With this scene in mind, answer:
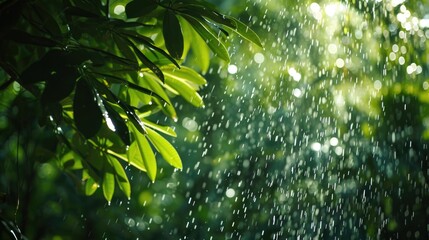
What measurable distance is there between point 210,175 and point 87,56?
10.6ft

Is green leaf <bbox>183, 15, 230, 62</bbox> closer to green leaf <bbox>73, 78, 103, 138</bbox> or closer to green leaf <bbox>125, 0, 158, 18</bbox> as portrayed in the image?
green leaf <bbox>125, 0, 158, 18</bbox>

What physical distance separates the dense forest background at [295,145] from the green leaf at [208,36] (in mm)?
2074

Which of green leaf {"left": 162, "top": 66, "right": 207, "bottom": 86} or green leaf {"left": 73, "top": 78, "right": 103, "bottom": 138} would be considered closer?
green leaf {"left": 73, "top": 78, "right": 103, "bottom": 138}

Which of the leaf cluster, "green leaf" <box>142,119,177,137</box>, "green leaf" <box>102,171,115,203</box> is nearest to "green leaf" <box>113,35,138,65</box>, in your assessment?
the leaf cluster

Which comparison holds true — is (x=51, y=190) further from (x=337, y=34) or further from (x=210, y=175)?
(x=337, y=34)

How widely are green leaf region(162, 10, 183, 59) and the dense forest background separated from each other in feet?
7.17

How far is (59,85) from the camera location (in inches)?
38.8

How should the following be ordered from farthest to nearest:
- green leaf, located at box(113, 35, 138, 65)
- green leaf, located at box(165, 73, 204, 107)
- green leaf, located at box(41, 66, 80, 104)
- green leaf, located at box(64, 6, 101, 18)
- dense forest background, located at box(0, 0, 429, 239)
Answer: dense forest background, located at box(0, 0, 429, 239) < green leaf, located at box(165, 73, 204, 107) < green leaf, located at box(113, 35, 138, 65) < green leaf, located at box(64, 6, 101, 18) < green leaf, located at box(41, 66, 80, 104)

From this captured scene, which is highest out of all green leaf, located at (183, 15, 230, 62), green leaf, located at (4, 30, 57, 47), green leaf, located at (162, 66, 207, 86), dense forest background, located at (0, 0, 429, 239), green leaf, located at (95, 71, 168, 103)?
dense forest background, located at (0, 0, 429, 239)

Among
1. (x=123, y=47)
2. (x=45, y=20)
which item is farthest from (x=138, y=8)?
(x=45, y=20)

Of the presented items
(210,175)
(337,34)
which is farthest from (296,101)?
(210,175)

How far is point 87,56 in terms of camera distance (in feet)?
3.39

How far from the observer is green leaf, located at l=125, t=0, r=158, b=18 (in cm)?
114

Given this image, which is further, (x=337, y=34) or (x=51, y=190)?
(x=337, y=34)
